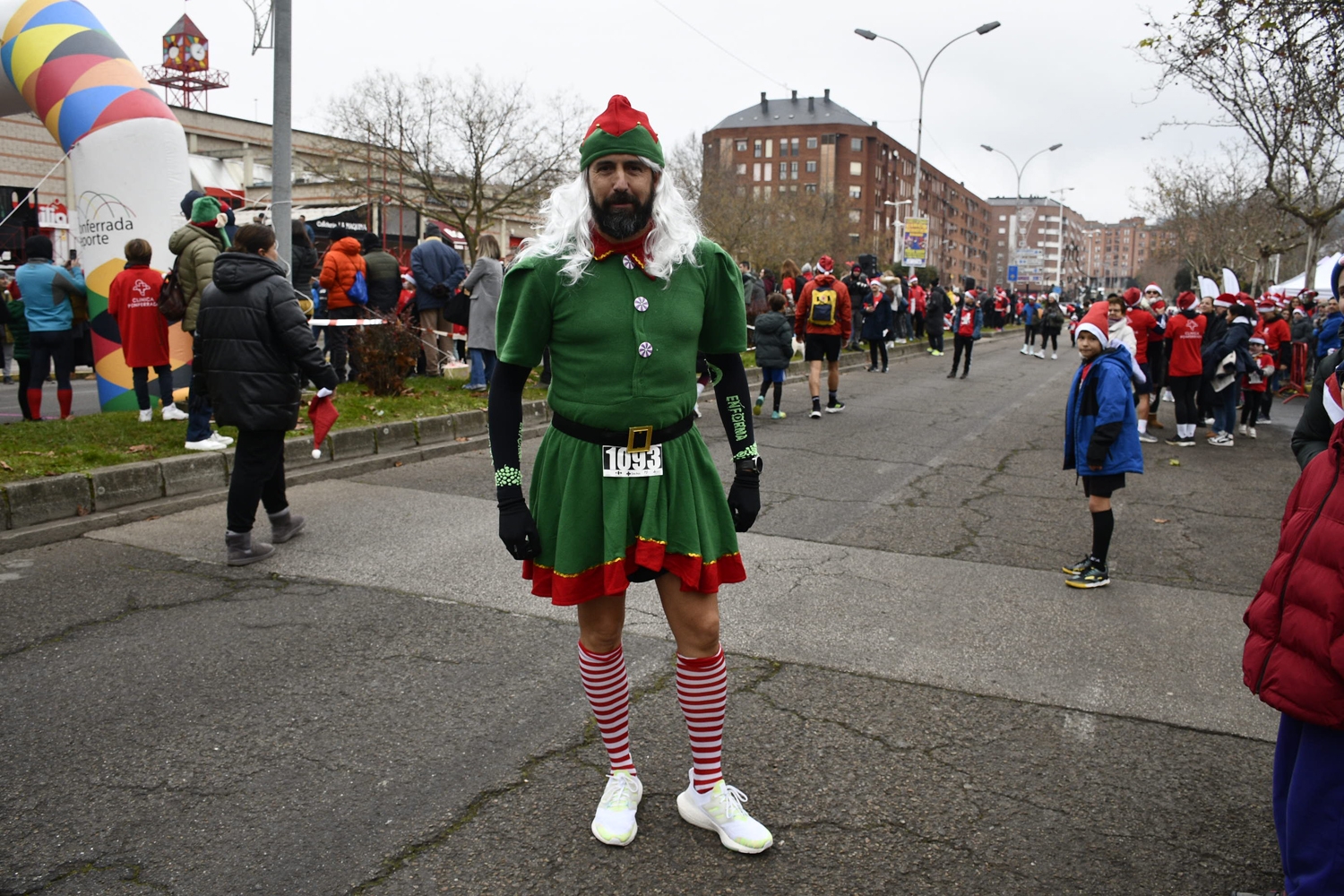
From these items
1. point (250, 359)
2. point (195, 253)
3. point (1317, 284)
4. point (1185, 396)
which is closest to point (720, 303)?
point (250, 359)

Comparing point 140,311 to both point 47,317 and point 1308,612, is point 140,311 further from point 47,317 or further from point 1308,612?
point 1308,612

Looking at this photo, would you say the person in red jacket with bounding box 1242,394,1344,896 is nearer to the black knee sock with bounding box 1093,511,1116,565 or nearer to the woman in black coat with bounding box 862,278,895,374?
the black knee sock with bounding box 1093,511,1116,565

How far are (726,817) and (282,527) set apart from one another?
436cm

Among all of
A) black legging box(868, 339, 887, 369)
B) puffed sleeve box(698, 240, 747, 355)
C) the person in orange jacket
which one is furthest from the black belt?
black legging box(868, 339, 887, 369)

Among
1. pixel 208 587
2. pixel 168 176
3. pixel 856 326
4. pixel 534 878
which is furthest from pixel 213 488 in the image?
pixel 856 326

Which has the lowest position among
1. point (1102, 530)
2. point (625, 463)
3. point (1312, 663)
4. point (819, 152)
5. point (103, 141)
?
point (1102, 530)

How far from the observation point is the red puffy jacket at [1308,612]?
2213 millimetres

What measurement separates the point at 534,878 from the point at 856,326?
74.1 ft

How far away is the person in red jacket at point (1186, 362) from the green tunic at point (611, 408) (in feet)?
35.4

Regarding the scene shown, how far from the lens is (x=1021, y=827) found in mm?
3039

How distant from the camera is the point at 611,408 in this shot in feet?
8.98

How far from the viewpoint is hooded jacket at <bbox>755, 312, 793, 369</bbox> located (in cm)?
1216

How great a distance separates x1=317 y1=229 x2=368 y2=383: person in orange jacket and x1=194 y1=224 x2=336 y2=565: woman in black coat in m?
6.07

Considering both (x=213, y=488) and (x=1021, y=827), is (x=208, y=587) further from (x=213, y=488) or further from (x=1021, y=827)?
(x=1021, y=827)
